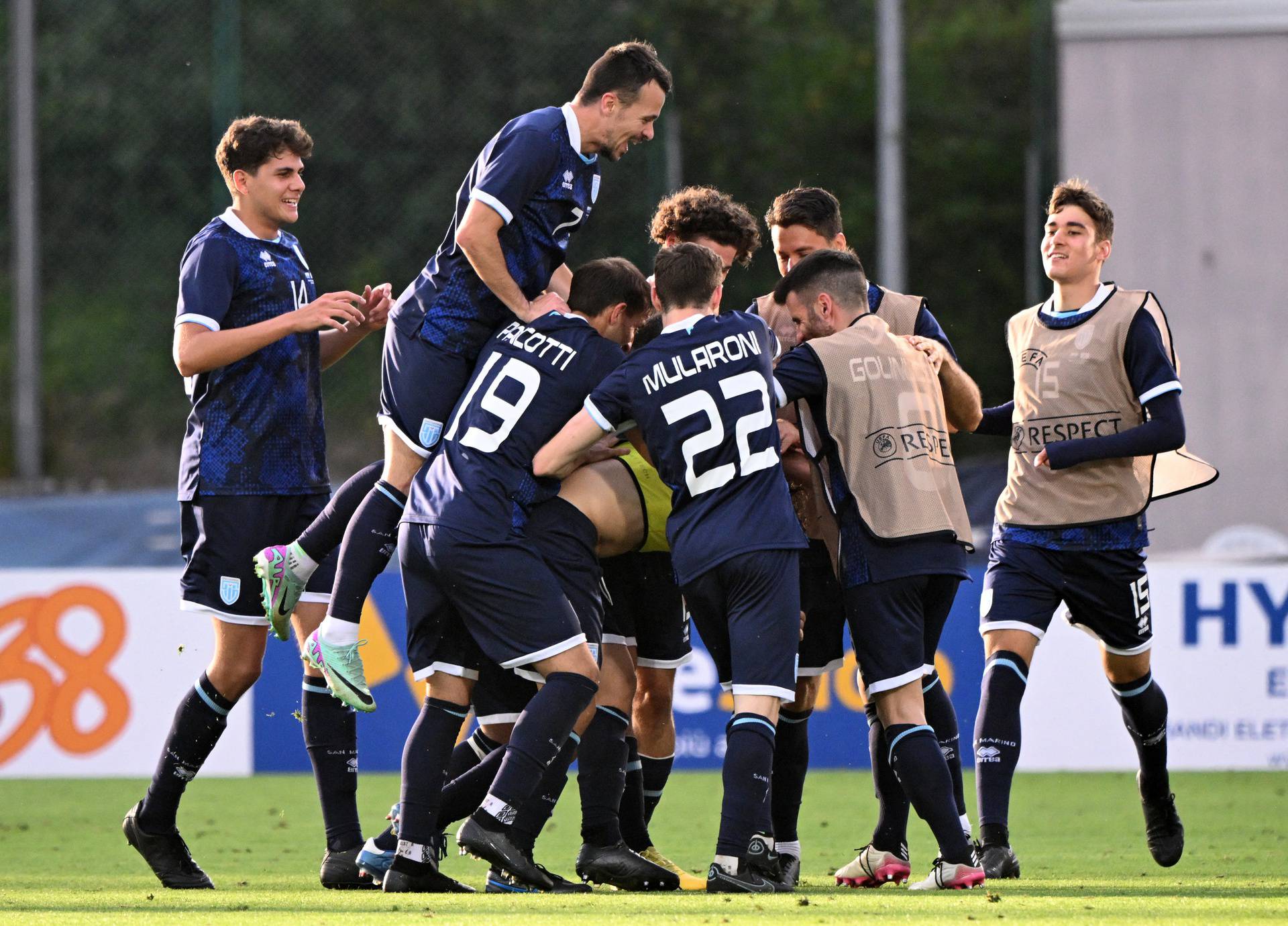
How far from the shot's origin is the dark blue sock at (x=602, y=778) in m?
5.30

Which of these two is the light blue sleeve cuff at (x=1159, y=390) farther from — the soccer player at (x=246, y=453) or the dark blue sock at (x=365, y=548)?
the soccer player at (x=246, y=453)

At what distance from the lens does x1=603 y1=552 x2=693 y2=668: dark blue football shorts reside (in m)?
5.69

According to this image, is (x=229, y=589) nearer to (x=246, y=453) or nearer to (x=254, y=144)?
(x=246, y=453)

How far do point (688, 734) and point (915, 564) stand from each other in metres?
4.51

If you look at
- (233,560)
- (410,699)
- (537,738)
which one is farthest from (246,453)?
(410,699)

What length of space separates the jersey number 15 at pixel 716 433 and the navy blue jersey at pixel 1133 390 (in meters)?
1.15

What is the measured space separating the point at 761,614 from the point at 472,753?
1.32 meters

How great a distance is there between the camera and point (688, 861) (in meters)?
6.30

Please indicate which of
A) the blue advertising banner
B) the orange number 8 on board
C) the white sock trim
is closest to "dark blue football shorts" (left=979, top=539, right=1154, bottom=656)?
the white sock trim

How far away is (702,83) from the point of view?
1973 centimetres

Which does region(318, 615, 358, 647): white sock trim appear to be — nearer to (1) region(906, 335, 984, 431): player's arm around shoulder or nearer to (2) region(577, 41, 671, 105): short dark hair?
(2) region(577, 41, 671, 105): short dark hair

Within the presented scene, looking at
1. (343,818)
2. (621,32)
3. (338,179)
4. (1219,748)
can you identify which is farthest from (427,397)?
(621,32)

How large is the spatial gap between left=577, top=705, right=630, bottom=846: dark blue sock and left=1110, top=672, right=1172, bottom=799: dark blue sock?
67.4 inches

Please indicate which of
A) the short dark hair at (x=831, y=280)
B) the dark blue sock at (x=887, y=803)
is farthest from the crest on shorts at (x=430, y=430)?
the dark blue sock at (x=887, y=803)
